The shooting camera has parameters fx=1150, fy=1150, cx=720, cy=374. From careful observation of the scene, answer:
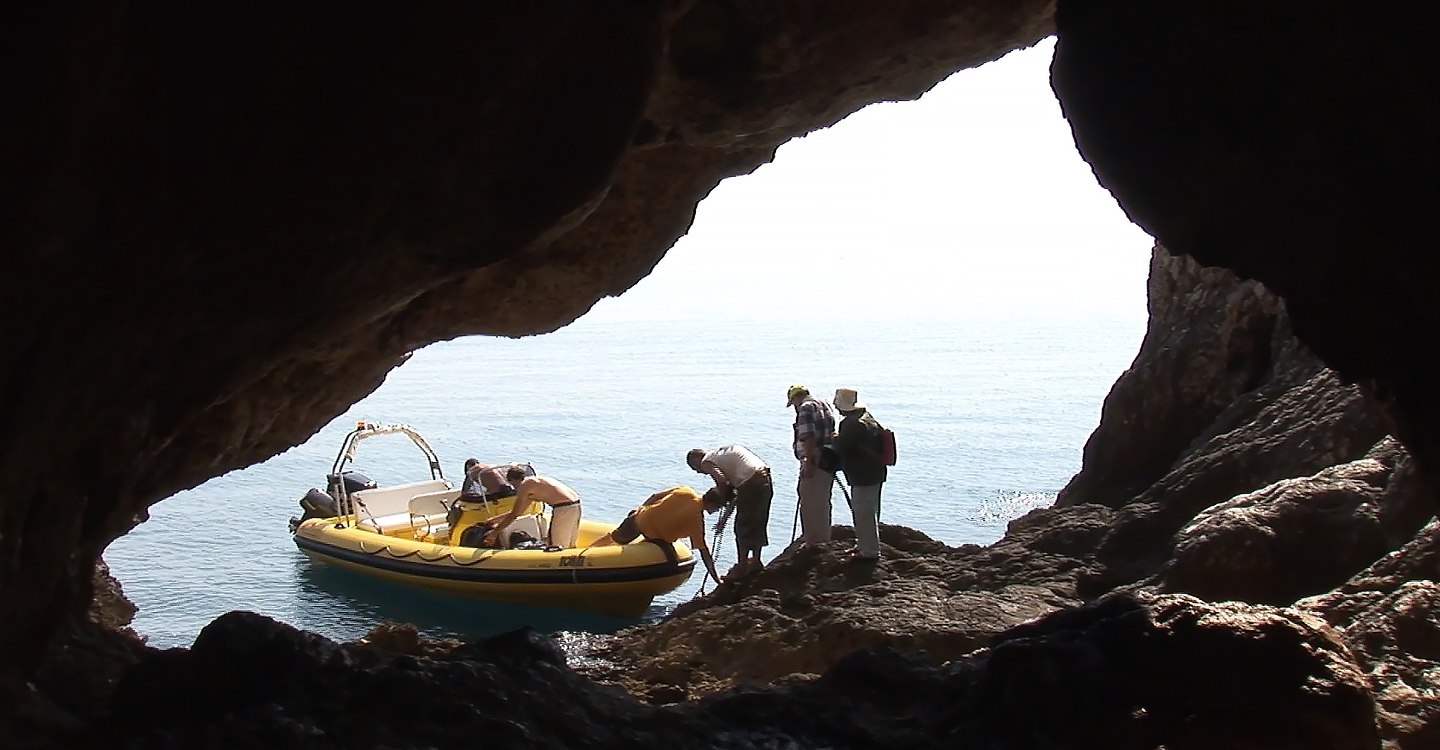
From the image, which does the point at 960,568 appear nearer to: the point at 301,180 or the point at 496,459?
the point at 301,180

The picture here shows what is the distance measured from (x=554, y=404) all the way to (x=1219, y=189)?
896 inches

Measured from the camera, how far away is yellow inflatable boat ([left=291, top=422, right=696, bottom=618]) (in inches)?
359

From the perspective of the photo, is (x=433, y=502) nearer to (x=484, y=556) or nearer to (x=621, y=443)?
(x=484, y=556)

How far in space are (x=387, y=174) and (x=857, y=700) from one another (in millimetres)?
1856

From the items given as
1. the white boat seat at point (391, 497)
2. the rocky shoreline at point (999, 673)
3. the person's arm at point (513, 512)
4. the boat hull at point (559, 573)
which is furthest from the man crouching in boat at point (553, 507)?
the rocky shoreline at point (999, 673)

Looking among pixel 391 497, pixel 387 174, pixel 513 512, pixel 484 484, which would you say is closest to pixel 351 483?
pixel 391 497

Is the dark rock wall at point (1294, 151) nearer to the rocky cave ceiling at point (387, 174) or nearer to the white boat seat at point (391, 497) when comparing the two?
the rocky cave ceiling at point (387, 174)

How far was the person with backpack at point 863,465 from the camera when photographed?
6.95 meters

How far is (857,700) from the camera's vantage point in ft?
10.2

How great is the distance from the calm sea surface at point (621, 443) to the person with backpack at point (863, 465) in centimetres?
284

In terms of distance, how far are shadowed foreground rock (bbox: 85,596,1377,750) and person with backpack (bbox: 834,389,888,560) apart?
3815mm

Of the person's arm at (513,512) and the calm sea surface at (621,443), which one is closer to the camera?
the person's arm at (513,512)

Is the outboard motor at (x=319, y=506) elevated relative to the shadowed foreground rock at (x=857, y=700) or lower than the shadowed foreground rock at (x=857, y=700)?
elevated

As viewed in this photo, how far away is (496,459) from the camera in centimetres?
1791
